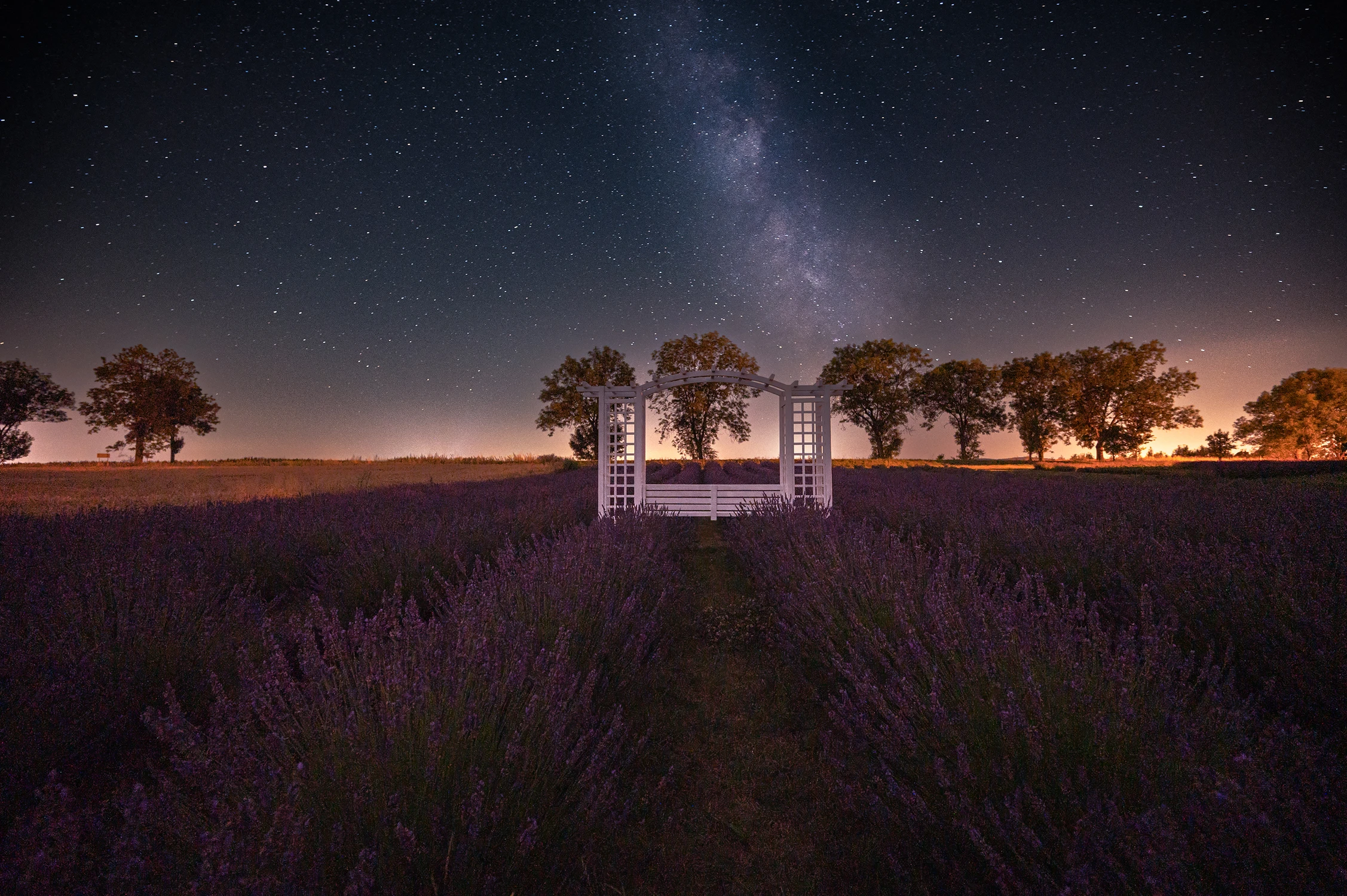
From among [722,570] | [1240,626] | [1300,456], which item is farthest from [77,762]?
[1300,456]

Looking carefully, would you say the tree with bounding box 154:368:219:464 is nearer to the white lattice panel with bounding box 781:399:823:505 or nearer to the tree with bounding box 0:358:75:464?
the tree with bounding box 0:358:75:464

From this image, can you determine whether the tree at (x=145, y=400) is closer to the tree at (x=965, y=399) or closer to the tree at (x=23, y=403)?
the tree at (x=23, y=403)

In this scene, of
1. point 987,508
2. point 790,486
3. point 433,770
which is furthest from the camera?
point 790,486

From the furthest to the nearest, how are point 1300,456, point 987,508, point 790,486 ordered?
point 1300,456 → point 790,486 → point 987,508

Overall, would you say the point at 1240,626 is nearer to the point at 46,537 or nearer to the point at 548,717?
the point at 548,717

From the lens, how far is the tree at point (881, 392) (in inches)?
1411

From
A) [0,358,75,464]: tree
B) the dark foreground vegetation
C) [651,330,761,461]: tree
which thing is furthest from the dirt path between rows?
[0,358,75,464]: tree

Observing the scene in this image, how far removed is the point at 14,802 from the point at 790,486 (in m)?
9.05

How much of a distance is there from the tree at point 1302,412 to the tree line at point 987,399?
0.09 meters

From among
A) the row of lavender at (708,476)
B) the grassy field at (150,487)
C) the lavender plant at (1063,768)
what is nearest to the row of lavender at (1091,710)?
the lavender plant at (1063,768)

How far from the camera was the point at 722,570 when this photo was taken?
673 cm

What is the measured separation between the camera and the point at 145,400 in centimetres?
3694

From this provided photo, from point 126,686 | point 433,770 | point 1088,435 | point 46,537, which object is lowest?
point 126,686

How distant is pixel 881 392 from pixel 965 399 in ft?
24.2
